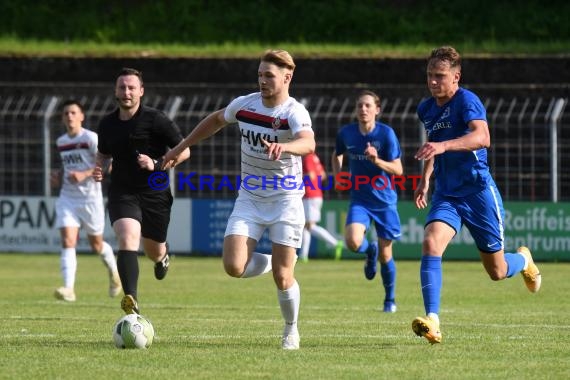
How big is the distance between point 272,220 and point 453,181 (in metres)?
1.48

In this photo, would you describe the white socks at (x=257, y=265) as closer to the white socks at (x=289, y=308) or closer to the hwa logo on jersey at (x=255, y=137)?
the white socks at (x=289, y=308)

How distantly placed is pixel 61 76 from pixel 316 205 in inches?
388

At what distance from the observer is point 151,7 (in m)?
36.4

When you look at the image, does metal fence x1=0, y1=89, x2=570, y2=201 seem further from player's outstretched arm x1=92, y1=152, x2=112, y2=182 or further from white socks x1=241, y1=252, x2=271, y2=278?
white socks x1=241, y1=252, x2=271, y2=278

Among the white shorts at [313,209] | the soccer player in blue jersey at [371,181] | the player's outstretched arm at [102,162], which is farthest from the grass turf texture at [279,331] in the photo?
the white shorts at [313,209]

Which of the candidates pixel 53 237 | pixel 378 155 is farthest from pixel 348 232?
pixel 53 237

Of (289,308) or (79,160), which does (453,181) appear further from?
(79,160)

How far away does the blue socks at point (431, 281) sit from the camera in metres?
9.70

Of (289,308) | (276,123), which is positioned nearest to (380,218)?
(289,308)

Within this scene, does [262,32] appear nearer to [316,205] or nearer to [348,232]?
[316,205]

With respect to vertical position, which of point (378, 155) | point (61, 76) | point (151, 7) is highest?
point (151, 7)

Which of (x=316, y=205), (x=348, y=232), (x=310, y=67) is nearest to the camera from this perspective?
(x=348, y=232)

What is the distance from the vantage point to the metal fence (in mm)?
22766

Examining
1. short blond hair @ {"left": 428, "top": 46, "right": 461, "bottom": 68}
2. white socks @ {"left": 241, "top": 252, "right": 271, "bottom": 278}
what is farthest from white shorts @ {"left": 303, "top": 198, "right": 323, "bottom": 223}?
short blond hair @ {"left": 428, "top": 46, "right": 461, "bottom": 68}
